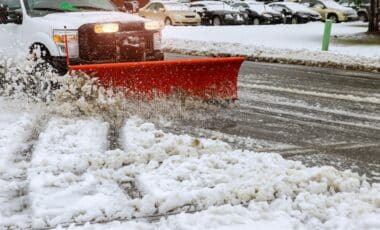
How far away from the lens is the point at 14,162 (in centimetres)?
499

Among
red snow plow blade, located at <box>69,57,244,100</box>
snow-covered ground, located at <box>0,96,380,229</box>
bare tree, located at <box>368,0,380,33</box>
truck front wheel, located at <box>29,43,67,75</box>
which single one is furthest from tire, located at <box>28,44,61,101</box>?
bare tree, located at <box>368,0,380,33</box>

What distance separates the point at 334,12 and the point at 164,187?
31.6m

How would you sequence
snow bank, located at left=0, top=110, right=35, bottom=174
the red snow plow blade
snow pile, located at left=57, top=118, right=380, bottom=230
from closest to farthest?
snow pile, located at left=57, top=118, right=380, bottom=230
snow bank, located at left=0, top=110, right=35, bottom=174
the red snow plow blade

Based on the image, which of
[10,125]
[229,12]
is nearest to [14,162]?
[10,125]

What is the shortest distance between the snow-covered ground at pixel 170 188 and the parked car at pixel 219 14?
79.8 ft

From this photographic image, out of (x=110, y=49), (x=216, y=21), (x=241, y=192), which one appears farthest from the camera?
(x=216, y=21)

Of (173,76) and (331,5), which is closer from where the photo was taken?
(173,76)

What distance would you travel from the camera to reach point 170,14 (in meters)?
27.7

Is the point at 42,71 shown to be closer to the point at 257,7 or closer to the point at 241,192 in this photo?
the point at 241,192

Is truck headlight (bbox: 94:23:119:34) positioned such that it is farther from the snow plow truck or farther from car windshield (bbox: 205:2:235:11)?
car windshield (bbox: 205:2:235:11)

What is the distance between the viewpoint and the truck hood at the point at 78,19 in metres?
7.54

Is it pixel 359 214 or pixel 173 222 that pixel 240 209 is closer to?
pixel 173 222

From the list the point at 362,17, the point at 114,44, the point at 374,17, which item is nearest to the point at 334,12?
the point at 362,17

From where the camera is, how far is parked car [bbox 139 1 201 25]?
27.7 meters
